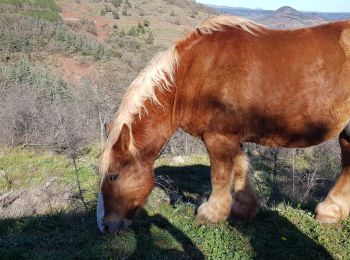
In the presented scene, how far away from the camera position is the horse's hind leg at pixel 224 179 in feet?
13.7

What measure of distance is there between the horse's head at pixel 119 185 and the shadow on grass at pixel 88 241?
199 millimetres

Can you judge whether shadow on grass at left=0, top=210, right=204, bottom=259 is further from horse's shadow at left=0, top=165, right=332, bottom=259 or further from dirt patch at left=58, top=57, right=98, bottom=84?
dirt patch at left=58, top=57, right=98, bottom=84

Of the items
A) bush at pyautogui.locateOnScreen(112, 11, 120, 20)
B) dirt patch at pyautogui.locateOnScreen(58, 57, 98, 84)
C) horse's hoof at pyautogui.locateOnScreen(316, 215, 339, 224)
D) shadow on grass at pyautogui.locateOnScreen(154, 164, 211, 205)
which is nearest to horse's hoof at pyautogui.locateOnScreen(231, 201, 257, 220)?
horse's hoof at pyautogui.locateOnScreen(316, 215, 339, 224)

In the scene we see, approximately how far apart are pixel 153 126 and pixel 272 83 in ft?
4.18

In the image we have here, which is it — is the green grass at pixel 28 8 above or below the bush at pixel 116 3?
above

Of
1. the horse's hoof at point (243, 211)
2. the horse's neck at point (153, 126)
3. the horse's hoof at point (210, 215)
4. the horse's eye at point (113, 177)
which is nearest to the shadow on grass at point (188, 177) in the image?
the horse's hoof at point (243, 211)

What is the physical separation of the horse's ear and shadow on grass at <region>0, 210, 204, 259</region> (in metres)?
0.89

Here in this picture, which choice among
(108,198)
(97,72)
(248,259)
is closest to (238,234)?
(248,259)

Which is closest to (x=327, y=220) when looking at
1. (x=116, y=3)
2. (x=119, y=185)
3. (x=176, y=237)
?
(x=176, y=237)

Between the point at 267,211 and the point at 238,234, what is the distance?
706 millimetres

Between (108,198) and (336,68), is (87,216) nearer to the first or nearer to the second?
(108,198)

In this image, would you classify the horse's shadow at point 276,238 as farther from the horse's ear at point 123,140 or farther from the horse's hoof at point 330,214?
the horse's ear at point 123,140

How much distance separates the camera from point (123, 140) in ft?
12.8

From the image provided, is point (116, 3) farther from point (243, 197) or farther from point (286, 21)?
point (243, 197)
